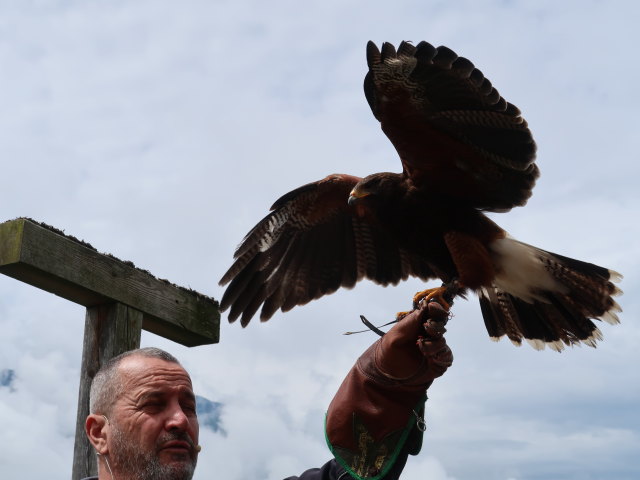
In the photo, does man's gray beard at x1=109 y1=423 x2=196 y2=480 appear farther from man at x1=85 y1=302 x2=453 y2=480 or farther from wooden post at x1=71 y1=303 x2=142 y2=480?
wooden post at x1=71 y1=303 x2=142 y2=480

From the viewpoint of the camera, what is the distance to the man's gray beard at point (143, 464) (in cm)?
223

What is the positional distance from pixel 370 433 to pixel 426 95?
2.34 m

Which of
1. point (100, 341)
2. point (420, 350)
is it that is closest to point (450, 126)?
point (420, 350)

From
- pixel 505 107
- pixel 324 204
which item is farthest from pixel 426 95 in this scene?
pixel 324 204

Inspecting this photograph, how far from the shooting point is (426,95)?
4.45 metres

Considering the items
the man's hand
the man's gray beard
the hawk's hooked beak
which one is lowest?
the man's gray beard

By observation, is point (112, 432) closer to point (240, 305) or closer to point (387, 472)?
point (387, 472)

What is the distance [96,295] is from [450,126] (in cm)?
228

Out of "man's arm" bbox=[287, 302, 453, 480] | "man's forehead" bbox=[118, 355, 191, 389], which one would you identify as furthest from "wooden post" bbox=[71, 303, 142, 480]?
"man's arm" bbox=[287, 302, 453, 480]

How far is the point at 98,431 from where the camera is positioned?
2.41m

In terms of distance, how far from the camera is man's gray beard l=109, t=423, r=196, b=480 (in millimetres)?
2234

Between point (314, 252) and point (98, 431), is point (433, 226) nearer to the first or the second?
point (314, 252)

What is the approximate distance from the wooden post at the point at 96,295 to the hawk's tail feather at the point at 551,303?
218 centimetres

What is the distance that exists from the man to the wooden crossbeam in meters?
0.69
